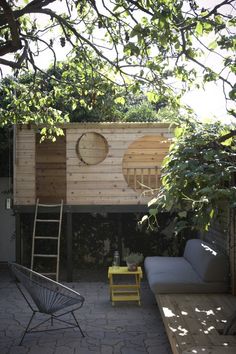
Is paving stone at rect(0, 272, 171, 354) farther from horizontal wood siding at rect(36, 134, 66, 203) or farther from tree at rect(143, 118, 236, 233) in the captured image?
horizontal wood siding at rect(36, 134, 66, 203)

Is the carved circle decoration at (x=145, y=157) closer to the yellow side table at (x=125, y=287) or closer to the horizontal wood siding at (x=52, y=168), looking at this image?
the horizontal wood siding at (x=52, y=168)

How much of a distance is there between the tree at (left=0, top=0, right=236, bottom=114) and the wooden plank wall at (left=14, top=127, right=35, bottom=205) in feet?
9.87

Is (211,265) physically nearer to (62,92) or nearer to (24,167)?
(62,92)

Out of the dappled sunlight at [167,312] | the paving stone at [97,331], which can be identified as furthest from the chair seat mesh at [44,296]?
the dappled sunlight at [167,312]

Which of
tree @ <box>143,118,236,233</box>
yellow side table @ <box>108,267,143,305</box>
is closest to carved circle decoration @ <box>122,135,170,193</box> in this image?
yellow side table @ <box>108,267,143,305</box>

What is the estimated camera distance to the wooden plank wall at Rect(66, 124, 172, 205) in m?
9.60

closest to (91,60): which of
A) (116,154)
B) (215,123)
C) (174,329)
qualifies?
(215,123)

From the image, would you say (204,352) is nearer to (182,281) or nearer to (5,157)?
(182,281)

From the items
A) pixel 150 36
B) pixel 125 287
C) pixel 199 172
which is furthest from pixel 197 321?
pixel 150 36

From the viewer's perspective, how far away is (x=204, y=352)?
167 inches

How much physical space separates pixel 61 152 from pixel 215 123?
285 inches

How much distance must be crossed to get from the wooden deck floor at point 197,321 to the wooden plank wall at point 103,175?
3376mm

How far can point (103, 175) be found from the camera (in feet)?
31.6

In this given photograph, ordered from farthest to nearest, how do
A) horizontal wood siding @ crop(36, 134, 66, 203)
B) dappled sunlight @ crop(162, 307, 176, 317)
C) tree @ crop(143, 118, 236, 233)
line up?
horizontal wood siding @ crop(36, 134, 66, 203), dappled sunlight @ crop(162, 307, 176, 317), tree @ crop(143, 118, 236, 233)
